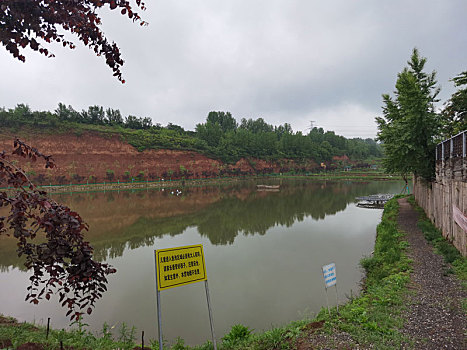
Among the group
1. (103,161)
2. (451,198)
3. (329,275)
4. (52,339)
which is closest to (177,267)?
(52,339)

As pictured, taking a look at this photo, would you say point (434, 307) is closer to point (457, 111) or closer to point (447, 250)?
point (447, 250)

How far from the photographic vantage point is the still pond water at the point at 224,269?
7.38 metres

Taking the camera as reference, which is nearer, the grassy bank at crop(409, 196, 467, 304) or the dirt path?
the dirt path

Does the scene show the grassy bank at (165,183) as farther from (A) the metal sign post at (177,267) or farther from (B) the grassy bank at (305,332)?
(A) the metal sign post at (177,267)

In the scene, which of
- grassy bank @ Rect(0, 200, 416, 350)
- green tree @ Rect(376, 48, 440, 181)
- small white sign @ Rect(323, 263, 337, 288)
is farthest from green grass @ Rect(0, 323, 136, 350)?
green tree @ Rect(376, 48, 440, 181)

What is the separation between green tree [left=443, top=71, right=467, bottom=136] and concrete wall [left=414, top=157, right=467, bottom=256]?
5.88 metres

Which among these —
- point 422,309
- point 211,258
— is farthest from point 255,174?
point 422,309

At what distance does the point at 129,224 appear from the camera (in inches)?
804

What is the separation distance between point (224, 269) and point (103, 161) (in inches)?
2151

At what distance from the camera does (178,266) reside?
4195 millimetres

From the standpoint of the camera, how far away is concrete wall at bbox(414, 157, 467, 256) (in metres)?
8.41

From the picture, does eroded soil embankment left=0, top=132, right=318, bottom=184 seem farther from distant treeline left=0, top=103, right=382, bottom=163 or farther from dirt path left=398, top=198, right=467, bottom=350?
dirt path left=398, top=198, right=467, bottom=350

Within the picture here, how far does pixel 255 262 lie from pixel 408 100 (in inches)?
483

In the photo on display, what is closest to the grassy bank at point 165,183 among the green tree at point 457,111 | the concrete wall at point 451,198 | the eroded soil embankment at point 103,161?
the eroded soil embankment at point 103,161
